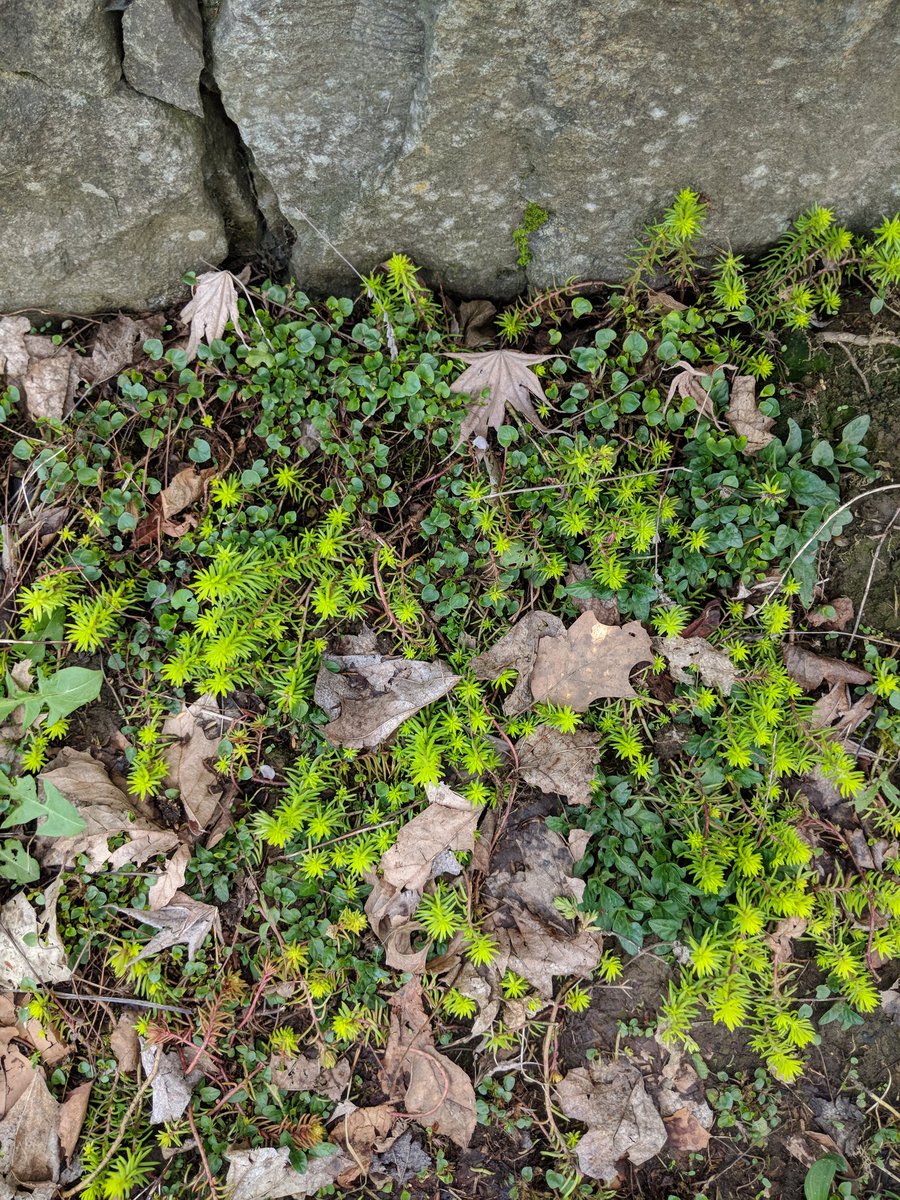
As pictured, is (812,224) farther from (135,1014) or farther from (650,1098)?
(135,1014)

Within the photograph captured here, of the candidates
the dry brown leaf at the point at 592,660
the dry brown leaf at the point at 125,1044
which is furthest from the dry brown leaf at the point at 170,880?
the dry brown leaf at the point at 592,660

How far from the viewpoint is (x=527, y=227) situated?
10.6ft

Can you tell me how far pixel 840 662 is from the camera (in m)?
3.25

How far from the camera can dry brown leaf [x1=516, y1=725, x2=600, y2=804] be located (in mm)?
3209

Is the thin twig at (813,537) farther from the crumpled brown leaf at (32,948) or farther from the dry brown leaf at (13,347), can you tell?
the dry brown leaf at (13,347)

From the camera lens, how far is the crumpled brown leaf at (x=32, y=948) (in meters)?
3.27

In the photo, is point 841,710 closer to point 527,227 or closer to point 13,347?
point 527,227

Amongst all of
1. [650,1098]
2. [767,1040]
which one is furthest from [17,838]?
[767,1040]

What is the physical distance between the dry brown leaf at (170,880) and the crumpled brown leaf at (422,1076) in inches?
42.2

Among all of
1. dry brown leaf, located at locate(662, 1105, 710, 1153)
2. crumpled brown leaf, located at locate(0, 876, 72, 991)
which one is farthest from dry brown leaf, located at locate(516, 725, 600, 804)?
crumpled brown leaf, located at locate(0, 876, 72, 991)

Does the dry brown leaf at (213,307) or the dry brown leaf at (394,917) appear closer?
the dry brown leaf at (394,917)

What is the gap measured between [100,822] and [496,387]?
259 cm

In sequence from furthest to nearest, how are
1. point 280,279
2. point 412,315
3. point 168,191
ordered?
point 280,279 < point 412,315 < point 168,191

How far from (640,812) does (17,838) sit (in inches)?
110
